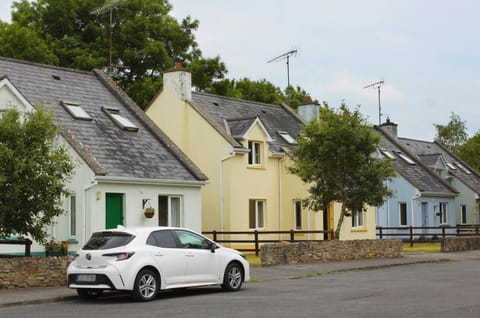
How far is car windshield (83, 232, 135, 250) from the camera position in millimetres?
17203

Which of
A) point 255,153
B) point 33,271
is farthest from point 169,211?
point 33,271

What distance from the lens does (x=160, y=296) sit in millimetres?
18281

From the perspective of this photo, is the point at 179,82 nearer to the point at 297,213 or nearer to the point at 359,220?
the point at 297,213

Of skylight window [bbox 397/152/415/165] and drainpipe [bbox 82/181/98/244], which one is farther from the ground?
skylight window [bbox 397/152/415/165]

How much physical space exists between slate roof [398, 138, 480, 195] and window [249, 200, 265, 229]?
22.5 m

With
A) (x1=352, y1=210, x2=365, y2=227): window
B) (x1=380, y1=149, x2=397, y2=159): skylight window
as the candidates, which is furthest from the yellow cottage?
(x1=380, y1=149, x2=397, y2=159): skylight window

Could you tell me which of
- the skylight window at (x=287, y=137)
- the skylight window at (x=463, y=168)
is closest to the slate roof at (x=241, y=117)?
the skylight window at (x=287, y=137)

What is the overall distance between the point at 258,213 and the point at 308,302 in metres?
21.4

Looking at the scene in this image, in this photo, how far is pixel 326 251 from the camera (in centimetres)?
2866

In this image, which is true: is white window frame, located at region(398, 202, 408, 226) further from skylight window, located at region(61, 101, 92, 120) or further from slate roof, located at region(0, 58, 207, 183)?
skylight window, located at region(61, 101, 92, 120)

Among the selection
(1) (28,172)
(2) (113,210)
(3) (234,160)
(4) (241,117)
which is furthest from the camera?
(4) (241,117)

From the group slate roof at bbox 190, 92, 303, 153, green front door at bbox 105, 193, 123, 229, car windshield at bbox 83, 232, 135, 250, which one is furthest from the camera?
slate roof at bbox 190, 92, 303, 153

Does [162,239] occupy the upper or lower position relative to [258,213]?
lower

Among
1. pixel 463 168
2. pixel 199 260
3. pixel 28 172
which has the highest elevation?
pixel 463 168
